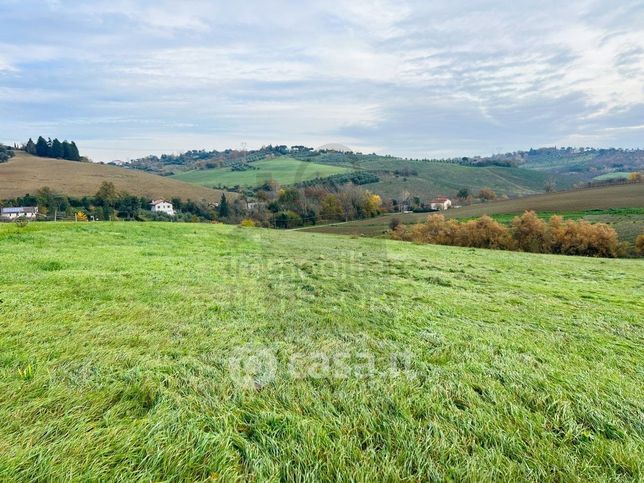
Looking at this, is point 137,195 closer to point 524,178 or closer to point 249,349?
point 249,349

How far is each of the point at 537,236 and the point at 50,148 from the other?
113110 mm

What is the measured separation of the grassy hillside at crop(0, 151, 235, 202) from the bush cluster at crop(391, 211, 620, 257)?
5202 cm

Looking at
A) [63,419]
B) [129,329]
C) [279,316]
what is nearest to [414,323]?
[279,316]

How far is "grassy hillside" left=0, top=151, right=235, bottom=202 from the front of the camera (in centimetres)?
5869

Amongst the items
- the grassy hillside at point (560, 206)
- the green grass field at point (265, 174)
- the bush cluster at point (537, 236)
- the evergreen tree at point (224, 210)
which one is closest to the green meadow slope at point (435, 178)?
the green grass field at point (265, 174)

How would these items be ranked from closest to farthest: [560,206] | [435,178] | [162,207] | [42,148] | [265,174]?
[560,206] → [162,207] → [265,174] → [42,148] → [435,178]

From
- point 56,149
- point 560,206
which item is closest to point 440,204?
point 560,206

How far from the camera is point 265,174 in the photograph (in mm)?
77312

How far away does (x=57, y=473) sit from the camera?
1872 mm

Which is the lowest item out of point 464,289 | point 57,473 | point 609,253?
point 609,253

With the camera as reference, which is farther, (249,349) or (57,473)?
(249,349)

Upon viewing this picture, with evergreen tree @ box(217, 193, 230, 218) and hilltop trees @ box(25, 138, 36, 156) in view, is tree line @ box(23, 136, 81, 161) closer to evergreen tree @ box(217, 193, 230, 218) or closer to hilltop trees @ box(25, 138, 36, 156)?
hilltop trees @ box(25, 138, 36, 156)

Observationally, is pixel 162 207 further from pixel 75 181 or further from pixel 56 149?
pixel 56 149

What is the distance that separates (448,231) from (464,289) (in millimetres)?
28128
